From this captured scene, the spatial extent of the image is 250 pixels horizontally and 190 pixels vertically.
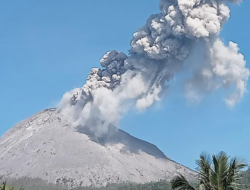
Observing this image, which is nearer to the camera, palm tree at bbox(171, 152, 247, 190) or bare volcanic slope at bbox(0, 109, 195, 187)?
palm tree at bbox(171, 152, 247, 190)

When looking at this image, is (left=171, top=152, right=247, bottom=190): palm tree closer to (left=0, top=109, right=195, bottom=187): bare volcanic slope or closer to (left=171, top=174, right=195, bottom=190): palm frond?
(left=171, top=174, right=195, bottom=190): palm frond

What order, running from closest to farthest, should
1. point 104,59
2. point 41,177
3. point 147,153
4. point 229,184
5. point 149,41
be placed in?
point 229,184
point 149,41
point 104,59
point 41,177
point 147,153

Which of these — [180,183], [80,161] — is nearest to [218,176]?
[180,183]

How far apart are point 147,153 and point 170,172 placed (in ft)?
67.5

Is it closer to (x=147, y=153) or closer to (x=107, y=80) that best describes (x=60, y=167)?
(x=147, y=153)

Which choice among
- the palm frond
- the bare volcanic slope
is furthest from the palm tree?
the bare volcanic slope

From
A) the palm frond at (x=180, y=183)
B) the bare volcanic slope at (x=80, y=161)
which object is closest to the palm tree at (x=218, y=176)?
the palm frond at (x=180, y=183)

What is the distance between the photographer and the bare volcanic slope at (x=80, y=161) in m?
174

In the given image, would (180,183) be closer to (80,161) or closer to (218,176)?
(218,176)

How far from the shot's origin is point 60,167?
180750 millimetres

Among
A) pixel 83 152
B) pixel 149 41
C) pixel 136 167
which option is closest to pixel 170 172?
pixel 136 167

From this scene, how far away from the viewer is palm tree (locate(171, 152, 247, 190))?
1171cm

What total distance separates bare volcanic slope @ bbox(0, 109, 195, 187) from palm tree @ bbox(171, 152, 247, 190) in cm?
15880

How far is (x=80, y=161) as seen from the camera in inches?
7239
